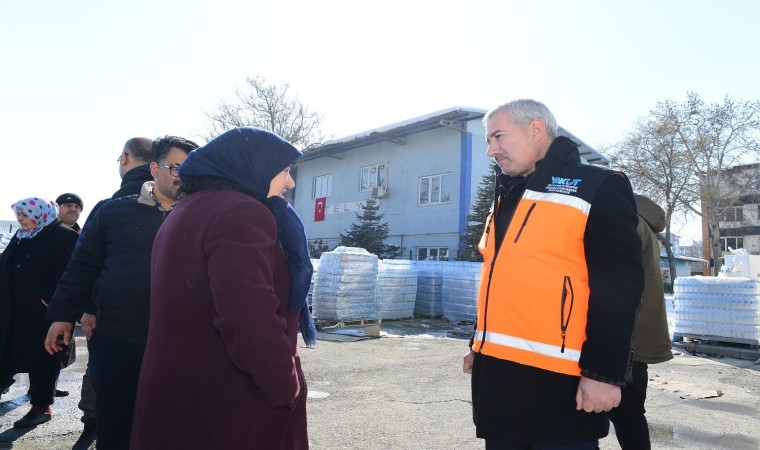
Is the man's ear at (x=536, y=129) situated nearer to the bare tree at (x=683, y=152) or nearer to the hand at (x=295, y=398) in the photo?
the hand at (x=295, y=398)

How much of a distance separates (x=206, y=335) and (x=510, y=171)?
146 cm

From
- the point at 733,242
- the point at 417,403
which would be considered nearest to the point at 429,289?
the point at 417,403

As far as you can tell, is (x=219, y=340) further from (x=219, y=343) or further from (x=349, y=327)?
(x=349, y=327)

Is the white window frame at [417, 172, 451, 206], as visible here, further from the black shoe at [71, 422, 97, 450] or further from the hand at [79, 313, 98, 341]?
the hand at [79, 313, 98, 341]

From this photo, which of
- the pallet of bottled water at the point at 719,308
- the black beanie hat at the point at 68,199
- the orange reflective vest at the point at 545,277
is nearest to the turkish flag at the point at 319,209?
the pallet of bottled water at the point at 719,308

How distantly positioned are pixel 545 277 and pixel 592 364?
35 centimetres

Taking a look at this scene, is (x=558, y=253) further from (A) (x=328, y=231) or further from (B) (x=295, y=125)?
(B) (x=295, y=125)

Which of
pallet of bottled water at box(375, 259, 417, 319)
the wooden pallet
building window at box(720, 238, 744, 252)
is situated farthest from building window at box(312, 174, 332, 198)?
building window at box(720, 238, 744, 252)

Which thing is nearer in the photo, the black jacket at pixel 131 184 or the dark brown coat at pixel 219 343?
the dark brown coat at pixel 219 343

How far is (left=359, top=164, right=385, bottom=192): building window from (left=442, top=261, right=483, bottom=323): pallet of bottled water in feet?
37.0

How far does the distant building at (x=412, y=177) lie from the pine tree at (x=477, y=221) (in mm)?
360

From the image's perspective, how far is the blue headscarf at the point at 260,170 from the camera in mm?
1863

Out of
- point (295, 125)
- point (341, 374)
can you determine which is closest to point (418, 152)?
point (295, 125)

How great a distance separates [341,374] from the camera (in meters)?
6.46
